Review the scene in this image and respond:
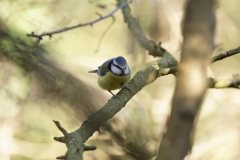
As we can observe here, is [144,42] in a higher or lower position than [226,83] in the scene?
higher

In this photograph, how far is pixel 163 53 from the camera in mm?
1994

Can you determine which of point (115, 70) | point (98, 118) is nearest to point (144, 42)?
point (115, 70)

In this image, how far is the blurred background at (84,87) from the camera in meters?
1.42

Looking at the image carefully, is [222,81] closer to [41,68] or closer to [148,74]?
[148,74]

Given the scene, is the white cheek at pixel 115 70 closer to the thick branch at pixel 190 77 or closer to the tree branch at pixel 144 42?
the tree branch at pixel 144 42

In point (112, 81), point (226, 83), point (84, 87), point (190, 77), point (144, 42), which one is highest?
point (144, 42)

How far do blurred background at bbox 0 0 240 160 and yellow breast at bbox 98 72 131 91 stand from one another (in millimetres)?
61

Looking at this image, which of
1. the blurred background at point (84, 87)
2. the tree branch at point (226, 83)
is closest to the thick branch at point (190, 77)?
the blurred background at point (84, 87)

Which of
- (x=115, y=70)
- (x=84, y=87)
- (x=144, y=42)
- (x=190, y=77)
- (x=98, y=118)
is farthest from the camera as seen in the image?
(x=144, y=42)

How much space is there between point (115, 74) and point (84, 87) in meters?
0.39

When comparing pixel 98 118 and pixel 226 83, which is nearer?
pixel 98 118

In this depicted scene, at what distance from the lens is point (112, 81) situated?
1.96 meters

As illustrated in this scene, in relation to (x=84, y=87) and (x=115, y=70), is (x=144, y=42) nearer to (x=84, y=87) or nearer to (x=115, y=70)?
(x=115, y=70)

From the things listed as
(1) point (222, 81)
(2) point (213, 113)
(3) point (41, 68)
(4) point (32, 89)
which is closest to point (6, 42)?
(3) point (41, 68)
